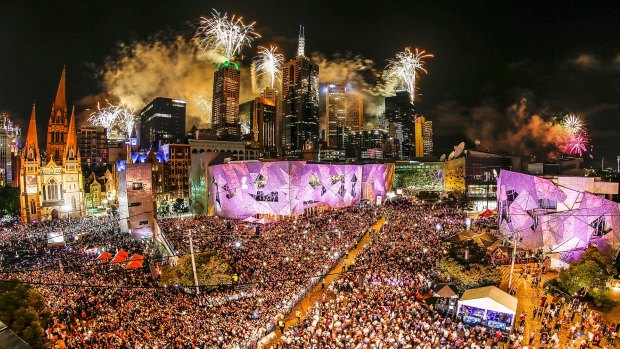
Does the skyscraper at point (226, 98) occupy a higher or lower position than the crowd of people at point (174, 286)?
higher

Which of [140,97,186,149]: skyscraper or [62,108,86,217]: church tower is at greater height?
[140,97,186,149]: skyscraper

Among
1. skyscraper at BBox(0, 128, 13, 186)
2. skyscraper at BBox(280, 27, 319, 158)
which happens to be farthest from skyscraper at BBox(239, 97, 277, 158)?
skyscraper at BBox(0, 128, 13, 186)

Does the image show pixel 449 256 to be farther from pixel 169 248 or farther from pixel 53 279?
pixel 53 279

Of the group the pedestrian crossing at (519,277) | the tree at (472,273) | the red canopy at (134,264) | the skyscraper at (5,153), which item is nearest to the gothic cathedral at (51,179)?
the red canopy at (134,264)

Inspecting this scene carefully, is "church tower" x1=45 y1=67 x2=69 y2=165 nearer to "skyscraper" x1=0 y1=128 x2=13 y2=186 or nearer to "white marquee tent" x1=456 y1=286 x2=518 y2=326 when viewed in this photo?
"white marquee tent" x1=456 y1=286 x2=518 y2=326

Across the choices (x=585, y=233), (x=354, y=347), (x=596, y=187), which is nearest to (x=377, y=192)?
(x=596, y=187)

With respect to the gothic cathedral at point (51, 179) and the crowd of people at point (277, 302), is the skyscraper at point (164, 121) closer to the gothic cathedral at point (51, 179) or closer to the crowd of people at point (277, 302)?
the gothic cathedral at point (51, 179)

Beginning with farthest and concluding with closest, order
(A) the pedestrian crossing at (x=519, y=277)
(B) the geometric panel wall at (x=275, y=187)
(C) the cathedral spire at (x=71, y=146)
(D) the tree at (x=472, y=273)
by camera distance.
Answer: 1. (C) the cathedral spire at (x=71, y=146)
2. (B) the geometric panel wall at (x=275, y=187)
3. (A) the pedestrian crossing at (x=519, y=277)
4. (D) the tree at (x=472, y=273)

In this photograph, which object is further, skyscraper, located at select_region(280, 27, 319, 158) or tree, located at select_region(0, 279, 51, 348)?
skyscraper, located at select_region(280, 27, 319, 158)
